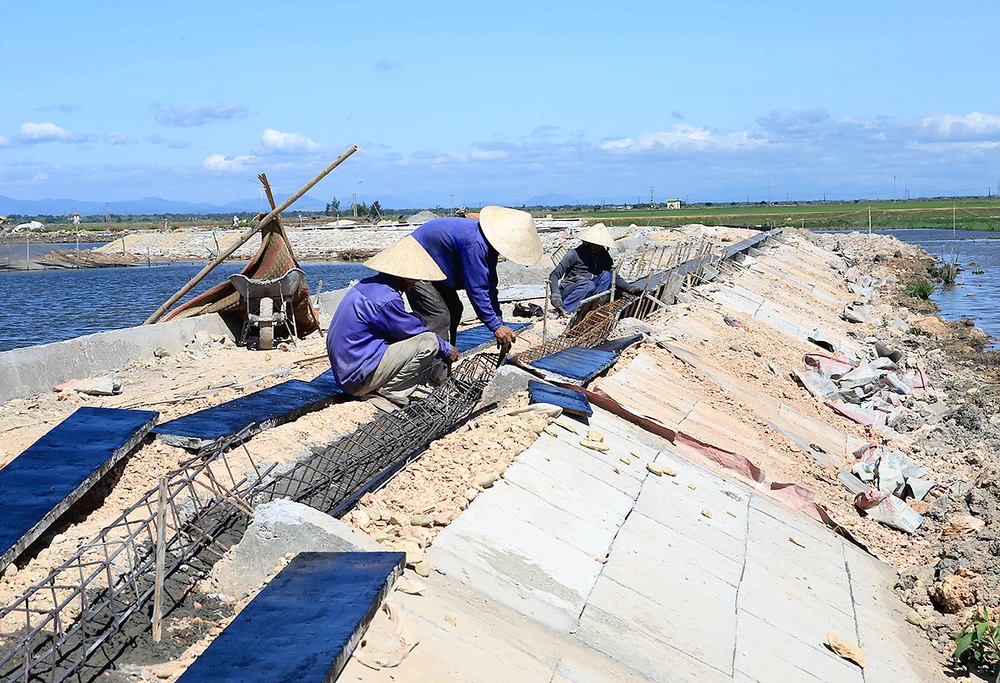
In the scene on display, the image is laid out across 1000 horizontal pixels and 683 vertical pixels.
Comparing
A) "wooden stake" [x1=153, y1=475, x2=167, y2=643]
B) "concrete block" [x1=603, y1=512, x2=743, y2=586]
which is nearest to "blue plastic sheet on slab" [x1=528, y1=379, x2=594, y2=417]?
"concrete block" [x1=603, y1=512, x2=743, y2=586]

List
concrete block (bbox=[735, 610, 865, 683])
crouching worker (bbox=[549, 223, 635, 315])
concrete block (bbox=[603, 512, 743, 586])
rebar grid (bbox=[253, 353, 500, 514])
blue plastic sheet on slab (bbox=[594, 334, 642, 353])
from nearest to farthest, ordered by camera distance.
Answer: concrete block (bbox=[735, 610, 865, 683])
concrete block (bbox=[603, 512, 743, 586])
rebar grid (bbox=[253, 353, 500, 514])
blue plastic sheet on slab (bbox=[594, 334, 642, 353])
crouching worker (bbox=[549, 223, 635, 315])

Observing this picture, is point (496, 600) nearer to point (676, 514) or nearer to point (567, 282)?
point (676, 514)

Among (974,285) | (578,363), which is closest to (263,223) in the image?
(578,363)

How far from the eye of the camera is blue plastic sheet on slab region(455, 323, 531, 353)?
10633 millimetres

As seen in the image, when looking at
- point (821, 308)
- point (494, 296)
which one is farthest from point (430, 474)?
point (821, 308)

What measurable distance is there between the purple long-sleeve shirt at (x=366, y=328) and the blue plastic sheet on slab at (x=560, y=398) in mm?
1110

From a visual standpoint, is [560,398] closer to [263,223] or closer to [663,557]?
[663,557]

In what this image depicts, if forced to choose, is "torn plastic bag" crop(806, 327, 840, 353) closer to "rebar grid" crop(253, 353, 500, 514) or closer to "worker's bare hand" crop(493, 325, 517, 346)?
"rebar grid" crop(253, 353, 500, 514)

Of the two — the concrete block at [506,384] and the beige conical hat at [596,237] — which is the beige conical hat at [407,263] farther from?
the beige conical hat at [596,237]

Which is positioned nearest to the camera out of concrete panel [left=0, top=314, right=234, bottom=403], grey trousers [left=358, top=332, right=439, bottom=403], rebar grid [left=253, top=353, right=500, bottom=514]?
rebar grid [left=253, top=353, right=500, bottom=514]

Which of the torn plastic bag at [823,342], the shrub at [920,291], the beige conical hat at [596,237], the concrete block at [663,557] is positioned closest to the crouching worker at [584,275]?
the beige conical hat at [596,237]

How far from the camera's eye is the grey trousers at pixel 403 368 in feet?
24.2

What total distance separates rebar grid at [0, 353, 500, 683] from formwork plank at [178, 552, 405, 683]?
584 millimetres

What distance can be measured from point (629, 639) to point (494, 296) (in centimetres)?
423
